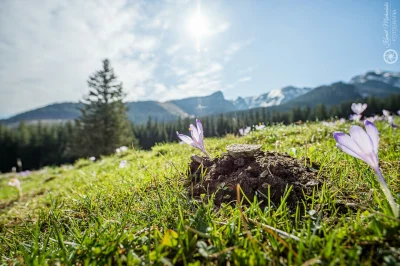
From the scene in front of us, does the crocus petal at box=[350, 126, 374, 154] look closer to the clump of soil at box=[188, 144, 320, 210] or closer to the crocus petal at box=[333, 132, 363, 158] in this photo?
the crocus petal at box=[333, 132, 363, 158]

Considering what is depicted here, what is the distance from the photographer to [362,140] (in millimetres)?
1174

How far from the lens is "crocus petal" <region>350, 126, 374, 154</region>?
116cm

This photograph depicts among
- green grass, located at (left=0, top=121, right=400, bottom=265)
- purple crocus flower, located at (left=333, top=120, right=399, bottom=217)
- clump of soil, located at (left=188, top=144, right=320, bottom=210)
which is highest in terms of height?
purple crocus flower, located at (left=333, top=120, right=399, bottom=217)

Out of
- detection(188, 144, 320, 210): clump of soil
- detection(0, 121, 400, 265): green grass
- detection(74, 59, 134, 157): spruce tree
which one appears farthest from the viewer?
detection(74, 59, 134, 157): spruce tree

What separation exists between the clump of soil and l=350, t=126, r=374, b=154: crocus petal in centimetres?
51

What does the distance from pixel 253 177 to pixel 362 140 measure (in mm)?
858

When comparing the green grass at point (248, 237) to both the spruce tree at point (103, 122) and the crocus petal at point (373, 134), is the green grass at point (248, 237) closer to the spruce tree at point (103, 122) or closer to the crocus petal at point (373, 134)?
the crocus petal at point (373, 134)

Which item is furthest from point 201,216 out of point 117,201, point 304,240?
point 117,201

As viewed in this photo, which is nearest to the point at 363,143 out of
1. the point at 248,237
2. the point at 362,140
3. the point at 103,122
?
the point at 362,140

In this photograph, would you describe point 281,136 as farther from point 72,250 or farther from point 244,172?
point 72,250

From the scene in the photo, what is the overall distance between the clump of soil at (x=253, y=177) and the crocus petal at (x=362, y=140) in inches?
20.0

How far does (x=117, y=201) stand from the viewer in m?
2.20

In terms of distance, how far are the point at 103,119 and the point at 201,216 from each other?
34183 mm

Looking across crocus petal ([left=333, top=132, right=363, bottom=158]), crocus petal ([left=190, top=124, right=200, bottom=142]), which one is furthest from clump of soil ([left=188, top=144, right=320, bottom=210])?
crocus petal ([left=333, top=132, right=363, bottom=158])
